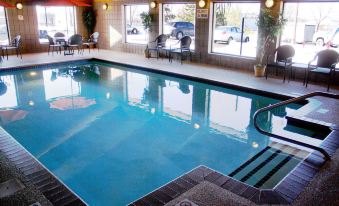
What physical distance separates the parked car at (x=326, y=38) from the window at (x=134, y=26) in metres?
6.07

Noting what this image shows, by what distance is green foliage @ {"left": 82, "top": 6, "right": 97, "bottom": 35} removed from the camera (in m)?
13.1

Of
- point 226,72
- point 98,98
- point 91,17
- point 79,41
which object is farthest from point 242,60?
point 91,17

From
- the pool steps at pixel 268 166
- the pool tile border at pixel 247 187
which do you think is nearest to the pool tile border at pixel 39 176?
the pool tile border at pixel 247 187

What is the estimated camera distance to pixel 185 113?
5.82m

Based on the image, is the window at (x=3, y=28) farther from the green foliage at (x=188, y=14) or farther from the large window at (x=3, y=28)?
the green foliage at (x=188, y=14)

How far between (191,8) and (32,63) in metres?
5.47

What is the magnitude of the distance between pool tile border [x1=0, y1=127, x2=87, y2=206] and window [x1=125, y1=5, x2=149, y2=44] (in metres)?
8.68

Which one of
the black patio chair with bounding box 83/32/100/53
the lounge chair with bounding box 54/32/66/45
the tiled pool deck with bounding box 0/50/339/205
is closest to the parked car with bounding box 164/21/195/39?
the black patio chair with bounding box 83/32/100/53

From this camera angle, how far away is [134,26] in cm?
1229

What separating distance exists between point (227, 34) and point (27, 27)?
7.77 metres

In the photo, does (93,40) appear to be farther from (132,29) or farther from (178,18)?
(178,18)

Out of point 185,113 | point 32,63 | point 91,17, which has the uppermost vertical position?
point 91,17

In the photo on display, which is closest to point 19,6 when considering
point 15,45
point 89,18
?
point 15,45

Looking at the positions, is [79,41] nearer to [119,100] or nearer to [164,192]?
[119,100]
